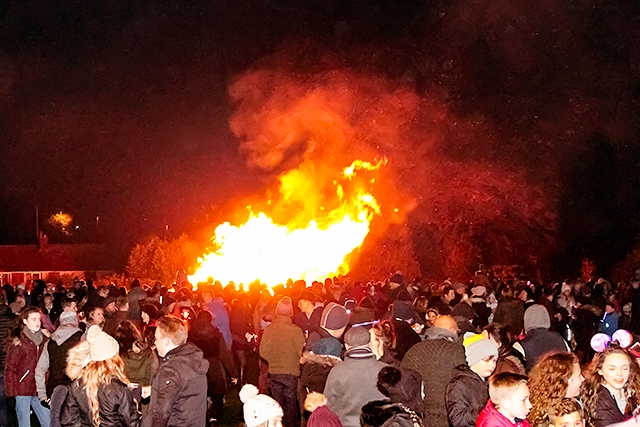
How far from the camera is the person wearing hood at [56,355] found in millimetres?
9117

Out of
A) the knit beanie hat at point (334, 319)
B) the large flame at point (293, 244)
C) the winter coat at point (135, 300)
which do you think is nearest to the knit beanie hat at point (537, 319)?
the knit beanie hat at point (334, 319)

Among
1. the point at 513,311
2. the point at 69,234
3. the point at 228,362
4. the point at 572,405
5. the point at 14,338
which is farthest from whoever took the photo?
the point at 69,234

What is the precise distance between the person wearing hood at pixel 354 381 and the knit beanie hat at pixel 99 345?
5.76 feet

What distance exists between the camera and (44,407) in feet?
32.7

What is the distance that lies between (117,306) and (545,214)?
32.4 meters

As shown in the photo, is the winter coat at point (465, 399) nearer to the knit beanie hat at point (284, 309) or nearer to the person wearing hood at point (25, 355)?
the knit beanie hat at point (284, 309)

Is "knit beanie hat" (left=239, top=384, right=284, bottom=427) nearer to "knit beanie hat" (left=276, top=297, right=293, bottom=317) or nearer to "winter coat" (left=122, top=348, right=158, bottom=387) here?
"winter coat" (left=122, top=348, right=158, bottom=387)

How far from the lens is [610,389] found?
6117 mm

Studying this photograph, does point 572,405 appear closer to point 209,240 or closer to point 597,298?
point 597,298

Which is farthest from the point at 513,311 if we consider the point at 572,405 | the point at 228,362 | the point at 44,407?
the point at 572,405

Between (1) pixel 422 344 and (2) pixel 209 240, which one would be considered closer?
(1) pixel 422 344

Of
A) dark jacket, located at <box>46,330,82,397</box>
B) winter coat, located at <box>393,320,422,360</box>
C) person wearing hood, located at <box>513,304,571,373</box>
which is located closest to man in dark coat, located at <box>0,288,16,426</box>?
dark jacket, located at <box>46,330,82,397</box>

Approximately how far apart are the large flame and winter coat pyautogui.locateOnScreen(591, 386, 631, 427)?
74.5 feet

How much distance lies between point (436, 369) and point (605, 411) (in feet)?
5.66
